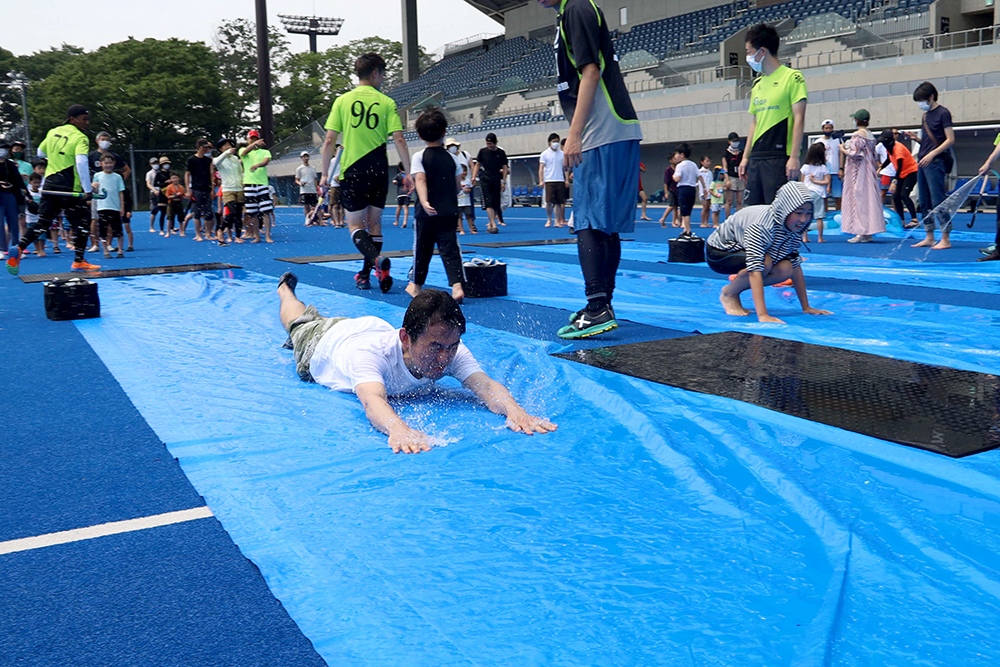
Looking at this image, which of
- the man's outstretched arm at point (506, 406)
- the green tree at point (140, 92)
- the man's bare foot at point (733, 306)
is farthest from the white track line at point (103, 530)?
the green tree at point (140, 92)

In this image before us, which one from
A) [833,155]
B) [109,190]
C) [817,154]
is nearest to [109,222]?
[109,190]

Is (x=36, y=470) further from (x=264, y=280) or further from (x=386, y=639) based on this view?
(x=264, y=280)

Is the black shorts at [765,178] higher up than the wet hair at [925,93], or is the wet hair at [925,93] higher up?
the wet hair at [925,93]

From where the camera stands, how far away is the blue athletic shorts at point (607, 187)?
16.9 feet

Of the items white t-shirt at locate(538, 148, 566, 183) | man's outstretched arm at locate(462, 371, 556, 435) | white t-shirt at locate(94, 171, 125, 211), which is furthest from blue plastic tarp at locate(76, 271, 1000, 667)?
white t-shirt at locate(538, 148, 566, 183)

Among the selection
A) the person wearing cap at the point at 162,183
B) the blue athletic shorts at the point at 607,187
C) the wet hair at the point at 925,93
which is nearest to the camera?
the blue athletic shorts at the point at 607,187

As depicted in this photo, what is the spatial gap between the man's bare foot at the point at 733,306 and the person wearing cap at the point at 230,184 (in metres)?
10.5

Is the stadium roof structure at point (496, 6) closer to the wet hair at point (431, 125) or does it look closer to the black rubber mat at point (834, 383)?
the wet hair at point (431, 125)

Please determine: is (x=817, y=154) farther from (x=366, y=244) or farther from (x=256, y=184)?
(x=256, y=184)

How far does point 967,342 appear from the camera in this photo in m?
4.70

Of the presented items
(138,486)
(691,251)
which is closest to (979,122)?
(691,251)

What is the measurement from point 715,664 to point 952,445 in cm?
164

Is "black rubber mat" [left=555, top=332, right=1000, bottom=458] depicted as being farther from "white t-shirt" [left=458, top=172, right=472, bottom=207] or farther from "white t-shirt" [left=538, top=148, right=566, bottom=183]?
"white t-shirt" [left=538, top=148, right=566, bottom=183]

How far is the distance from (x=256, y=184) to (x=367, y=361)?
12.2 meters
